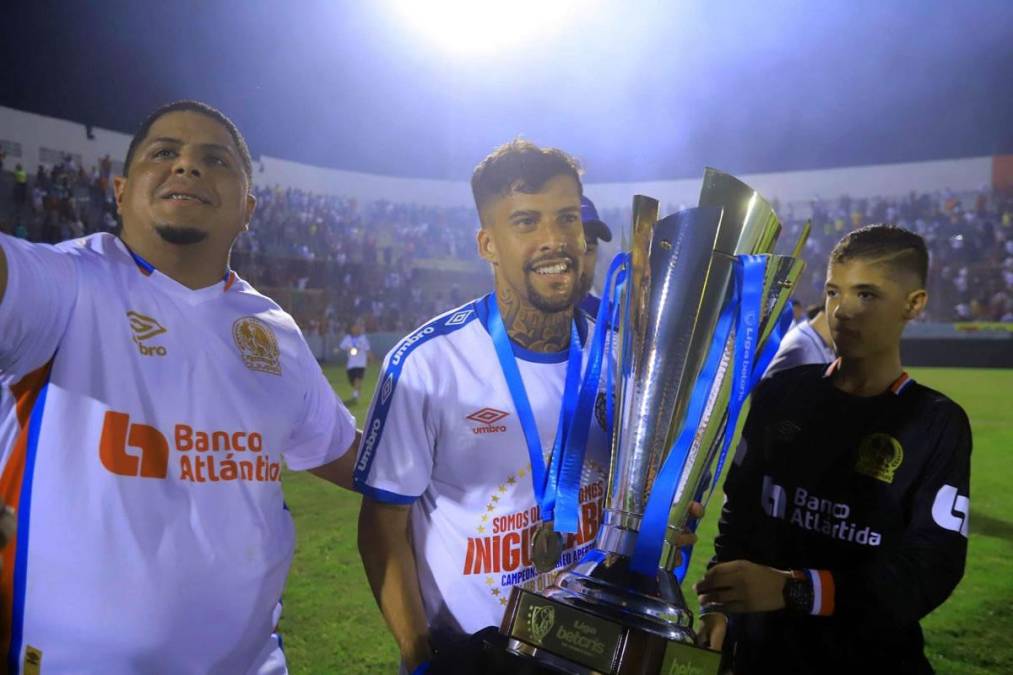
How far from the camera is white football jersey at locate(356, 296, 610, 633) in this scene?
140 cm

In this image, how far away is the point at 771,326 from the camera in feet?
3.48

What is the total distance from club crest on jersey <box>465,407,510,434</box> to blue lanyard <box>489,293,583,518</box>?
4 centimetres

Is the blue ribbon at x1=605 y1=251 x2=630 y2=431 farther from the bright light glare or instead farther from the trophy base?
the bright light glare

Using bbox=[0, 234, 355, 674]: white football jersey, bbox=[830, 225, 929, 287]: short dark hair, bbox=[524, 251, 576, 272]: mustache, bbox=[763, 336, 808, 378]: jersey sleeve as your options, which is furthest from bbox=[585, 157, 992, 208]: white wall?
bbox=[0, 234, 355, 674]: white football jersey

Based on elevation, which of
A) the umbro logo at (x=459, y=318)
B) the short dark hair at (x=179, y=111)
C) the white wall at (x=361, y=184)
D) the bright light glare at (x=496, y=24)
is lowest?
the umbro logo at (x=459, y=318)

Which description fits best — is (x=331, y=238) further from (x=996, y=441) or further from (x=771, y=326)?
(x=771, y=326)

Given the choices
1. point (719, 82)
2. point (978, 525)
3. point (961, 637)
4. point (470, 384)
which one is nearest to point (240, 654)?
point (470, 384)

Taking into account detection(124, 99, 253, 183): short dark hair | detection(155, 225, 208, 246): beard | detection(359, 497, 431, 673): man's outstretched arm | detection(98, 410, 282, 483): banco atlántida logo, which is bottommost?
detection(359, 497, 431, 673): man's outstretched arm

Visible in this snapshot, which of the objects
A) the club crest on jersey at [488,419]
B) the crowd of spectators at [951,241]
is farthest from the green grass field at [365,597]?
the crowd of spectators at [951,241]

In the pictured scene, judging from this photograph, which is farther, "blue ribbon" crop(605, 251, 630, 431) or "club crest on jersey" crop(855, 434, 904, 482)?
"club crest on jersey" crop(855, 434, 904, 482)

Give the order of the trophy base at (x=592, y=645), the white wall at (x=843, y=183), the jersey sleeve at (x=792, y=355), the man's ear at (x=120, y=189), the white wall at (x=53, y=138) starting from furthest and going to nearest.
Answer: the white wall at (x=843, y=183)
the white wall at (x=53, y=138)
the jersey sleeve at (x=792, y=355)
the man's ear at (x=120, y=189)
the trophy base at (x=592, y=645)

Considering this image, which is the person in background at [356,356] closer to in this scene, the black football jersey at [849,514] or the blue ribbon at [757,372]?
the black football jersey at [849,514]

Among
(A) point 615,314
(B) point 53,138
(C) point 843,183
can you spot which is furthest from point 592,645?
(C) point 843,183

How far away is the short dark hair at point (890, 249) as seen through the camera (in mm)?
1602
